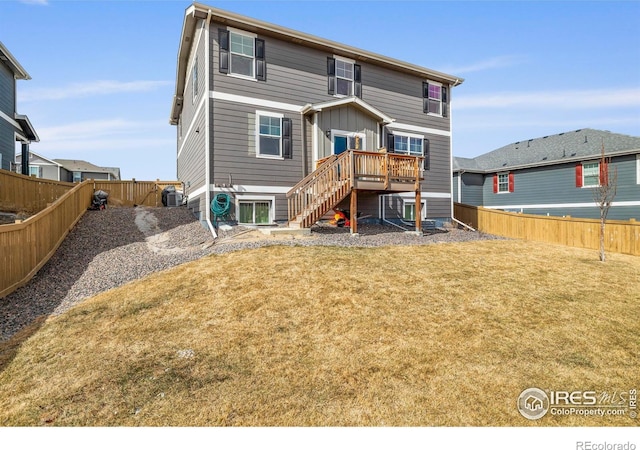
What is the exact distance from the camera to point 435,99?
1720 cm

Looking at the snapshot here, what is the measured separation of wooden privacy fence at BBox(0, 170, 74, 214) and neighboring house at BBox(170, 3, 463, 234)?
550 centimetres

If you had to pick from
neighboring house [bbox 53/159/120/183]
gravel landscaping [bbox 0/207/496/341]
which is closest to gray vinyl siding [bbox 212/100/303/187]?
gravel landscaping [bbox 0/207/496/341]

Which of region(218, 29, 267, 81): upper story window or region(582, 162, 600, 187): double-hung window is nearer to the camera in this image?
region(218, 29, 267, 81): upper story window

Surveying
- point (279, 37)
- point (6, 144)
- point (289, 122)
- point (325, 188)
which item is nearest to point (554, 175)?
point (325, 188)

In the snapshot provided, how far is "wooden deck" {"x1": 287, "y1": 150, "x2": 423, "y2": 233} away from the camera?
451 inches

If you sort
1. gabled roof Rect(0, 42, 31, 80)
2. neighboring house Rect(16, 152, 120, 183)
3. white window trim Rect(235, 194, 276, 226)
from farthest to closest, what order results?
neighboring house Rect(16, 152, 120, 183) < gabled roof Rect(0, 42, 31, 80) < white window trim Rect(235, 194, 276, 226)

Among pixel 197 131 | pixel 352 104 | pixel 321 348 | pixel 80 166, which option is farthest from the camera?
pixel 80 166

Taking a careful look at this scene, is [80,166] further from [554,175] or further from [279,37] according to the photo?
[554,175]

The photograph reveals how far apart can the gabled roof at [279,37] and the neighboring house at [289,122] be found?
0.14 ft

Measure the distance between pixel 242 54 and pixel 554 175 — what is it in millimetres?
19540

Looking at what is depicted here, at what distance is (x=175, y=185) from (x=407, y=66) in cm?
1452

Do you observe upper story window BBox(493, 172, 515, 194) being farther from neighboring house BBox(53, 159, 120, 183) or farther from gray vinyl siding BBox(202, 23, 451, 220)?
neighboring house BBox(53, 159, 120, 183)

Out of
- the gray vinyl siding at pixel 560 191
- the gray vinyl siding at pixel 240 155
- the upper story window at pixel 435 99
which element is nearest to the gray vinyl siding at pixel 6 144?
the gray vinyl siding at pixel 240 155

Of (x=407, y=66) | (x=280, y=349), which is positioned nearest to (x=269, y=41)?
(x=407, y=66)
